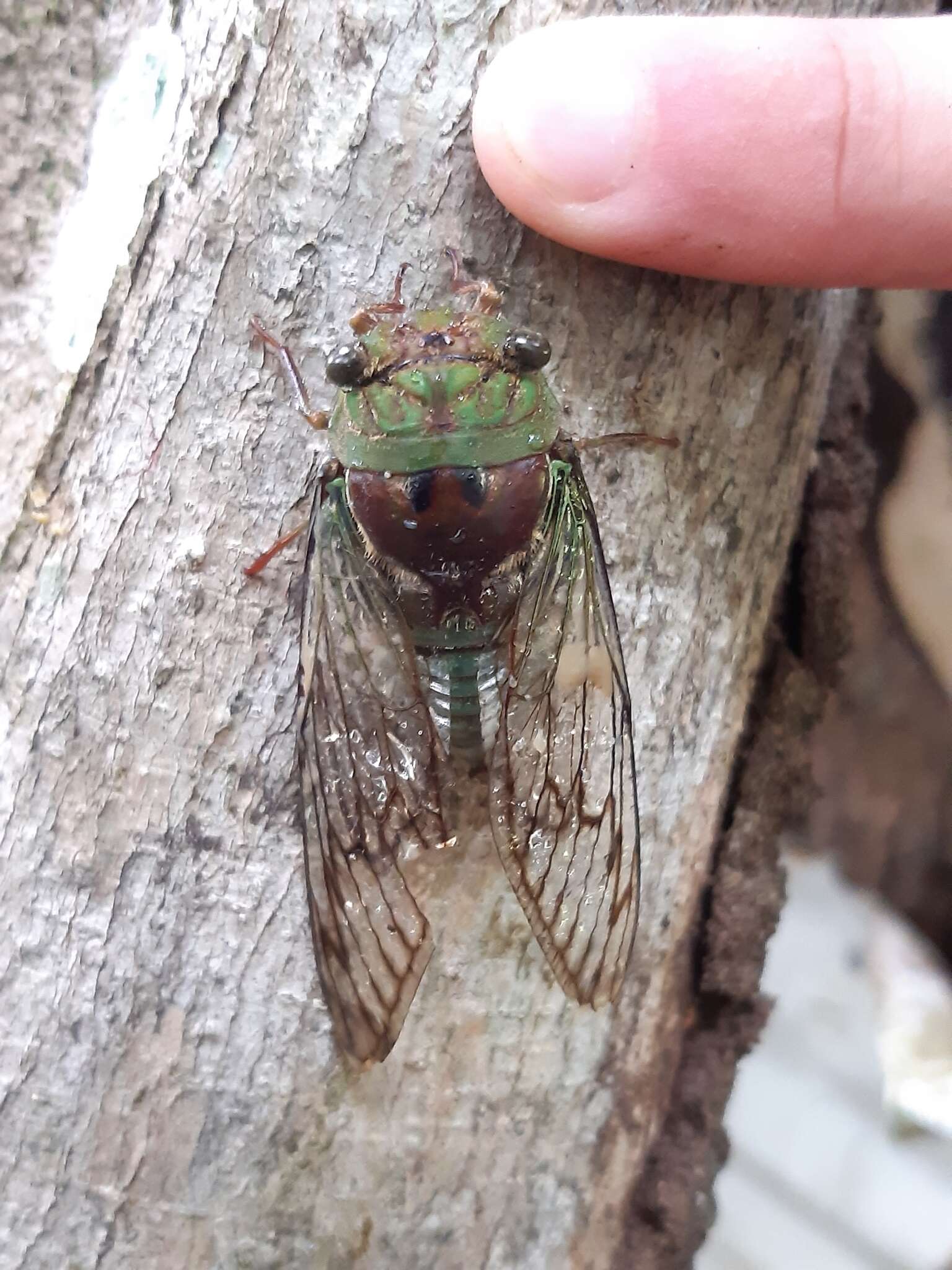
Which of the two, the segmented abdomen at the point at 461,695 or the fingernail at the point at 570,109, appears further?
the segmented abdomen at the point at 461,695

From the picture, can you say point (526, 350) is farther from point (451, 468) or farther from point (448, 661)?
point (448, 661)

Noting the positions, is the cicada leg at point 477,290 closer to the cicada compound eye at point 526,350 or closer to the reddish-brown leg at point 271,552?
the cicada compound eye at point 526,350

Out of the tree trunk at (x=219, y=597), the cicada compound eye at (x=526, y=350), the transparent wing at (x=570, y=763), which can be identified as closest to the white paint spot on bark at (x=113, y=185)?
the tree trunk at (x=219, y=597)

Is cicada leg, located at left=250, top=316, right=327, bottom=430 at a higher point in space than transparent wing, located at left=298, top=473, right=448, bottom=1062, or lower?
higher

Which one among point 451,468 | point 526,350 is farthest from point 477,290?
point 451,468

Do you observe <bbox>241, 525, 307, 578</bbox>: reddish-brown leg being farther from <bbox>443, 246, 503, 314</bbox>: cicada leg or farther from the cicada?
<bbox>443, 246, 503, 314</bbox>: cicada leg

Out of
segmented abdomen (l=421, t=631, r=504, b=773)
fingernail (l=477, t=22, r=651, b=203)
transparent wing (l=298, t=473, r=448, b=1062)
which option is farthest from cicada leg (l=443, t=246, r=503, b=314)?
segmented abdomen (l=421, t=631, r=504, b=773)

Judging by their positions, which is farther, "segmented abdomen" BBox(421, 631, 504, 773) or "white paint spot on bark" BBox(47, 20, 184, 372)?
"segmented abdomen" BBox(421, 631, 504, 773)

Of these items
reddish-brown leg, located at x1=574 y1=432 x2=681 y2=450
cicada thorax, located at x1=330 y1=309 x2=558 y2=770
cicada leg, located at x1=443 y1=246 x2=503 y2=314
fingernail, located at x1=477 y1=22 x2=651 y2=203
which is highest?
fingernail, located at x1=477 y1=22 x2=651 y2=203
